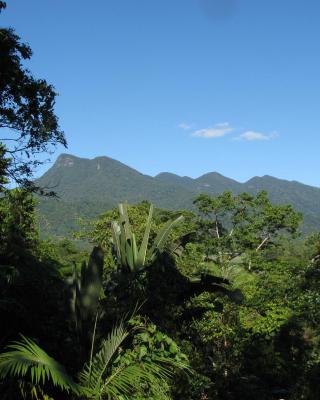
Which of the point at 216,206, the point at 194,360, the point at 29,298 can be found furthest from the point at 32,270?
the point at 216,206

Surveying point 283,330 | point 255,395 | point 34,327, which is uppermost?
point 34,327

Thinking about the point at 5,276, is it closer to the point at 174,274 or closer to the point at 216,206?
the point at 174,274

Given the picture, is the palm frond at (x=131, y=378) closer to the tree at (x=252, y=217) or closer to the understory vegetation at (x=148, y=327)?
the understory vegetation at (x=148, y=327)

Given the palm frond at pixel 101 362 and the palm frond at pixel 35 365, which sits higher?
the palm frond at pixel 35 365

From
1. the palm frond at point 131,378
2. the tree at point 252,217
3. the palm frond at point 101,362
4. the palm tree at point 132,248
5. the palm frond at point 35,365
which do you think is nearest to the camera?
the palm frond at point 35,365

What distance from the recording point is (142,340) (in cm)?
456

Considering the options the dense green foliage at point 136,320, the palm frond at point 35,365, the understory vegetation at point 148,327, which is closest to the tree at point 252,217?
the dense green foliage at point 136,320

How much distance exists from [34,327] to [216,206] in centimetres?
3771

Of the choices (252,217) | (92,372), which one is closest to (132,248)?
(92,372)

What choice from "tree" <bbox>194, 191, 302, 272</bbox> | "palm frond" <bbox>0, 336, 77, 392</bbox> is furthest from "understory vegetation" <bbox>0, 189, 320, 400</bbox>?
"tree" <bbox>194, 191, 302, 272</bbox>

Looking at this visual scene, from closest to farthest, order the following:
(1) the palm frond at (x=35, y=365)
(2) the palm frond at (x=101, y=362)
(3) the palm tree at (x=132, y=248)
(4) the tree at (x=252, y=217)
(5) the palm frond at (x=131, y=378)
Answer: (1) the palm frond at (x=35, y=365) → (5) the palm frond at (x=131, y=378) → (2) the palm frond at (x=101, y=362) → (3) the palm tree at (x=132, y=248) → (4) the tree at (x=252, y=217)

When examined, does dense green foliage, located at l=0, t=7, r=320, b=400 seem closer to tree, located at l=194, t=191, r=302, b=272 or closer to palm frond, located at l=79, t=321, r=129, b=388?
palm frond, located at l=79, t=321, r=129, b=388

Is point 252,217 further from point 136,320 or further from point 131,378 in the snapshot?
point 131,378

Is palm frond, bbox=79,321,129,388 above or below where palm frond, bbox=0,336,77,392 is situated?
below
